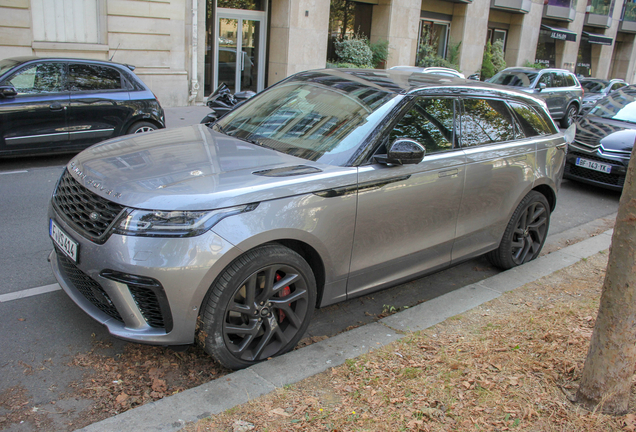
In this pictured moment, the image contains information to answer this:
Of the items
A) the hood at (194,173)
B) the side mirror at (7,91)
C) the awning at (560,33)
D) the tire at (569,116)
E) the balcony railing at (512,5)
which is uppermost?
the balcony railing at (512,5)

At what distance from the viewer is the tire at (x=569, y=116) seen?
18.6m

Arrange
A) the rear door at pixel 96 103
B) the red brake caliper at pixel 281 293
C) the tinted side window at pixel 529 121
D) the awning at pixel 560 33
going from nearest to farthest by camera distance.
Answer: the red brake caliper at pixel 281 293 → the tinted side window at pixel 529 121 → the rear door at pixel 96 103 → the awning at pixel 560 33

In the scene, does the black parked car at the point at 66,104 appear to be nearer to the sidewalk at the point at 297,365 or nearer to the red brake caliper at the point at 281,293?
the red brake caliper at the point at 281,293

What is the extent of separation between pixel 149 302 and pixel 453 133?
106 inches

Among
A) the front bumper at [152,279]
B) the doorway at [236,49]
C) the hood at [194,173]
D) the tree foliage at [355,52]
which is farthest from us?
the tree foliage at [355,52]

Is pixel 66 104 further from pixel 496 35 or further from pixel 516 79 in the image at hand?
pixel 496 35

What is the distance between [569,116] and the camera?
18.8 m

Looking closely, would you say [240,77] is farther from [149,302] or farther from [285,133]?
[149,302]

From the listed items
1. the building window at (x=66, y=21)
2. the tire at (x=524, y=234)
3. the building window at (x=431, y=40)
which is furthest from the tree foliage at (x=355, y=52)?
the tire at (x=524, y=234)

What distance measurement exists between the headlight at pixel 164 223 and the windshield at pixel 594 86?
23976 millimetres

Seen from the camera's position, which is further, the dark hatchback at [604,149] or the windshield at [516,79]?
the windshield at [516,79]

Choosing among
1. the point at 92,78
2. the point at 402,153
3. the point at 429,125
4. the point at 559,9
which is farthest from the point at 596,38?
the point at 402,153

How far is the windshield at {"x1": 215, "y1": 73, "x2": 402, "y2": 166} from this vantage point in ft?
12.5

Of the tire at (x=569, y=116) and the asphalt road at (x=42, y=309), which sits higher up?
the tire at (x=569, y=116)
